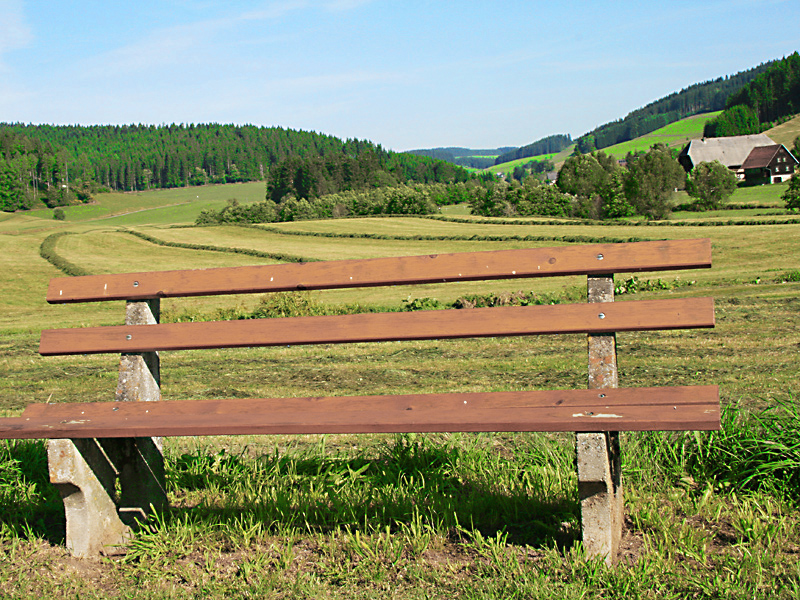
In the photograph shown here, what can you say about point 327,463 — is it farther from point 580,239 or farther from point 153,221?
point 153,221

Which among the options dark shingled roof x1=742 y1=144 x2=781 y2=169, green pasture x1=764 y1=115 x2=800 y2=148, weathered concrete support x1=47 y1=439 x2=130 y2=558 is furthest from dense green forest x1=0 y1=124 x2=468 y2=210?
weathered concrete support x1=47 y1=439 x2=130 y2=558

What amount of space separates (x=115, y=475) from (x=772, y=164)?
112485mm

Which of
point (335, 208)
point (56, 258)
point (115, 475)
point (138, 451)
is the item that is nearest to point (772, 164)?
point (335, 208)

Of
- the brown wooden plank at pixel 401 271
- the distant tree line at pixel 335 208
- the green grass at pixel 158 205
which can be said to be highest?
the green grass at pixel 158 205

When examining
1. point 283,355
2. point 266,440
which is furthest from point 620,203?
point 266,440

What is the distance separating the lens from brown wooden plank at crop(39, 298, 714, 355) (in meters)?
2.78

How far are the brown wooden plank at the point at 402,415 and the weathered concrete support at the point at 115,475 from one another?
147 mm

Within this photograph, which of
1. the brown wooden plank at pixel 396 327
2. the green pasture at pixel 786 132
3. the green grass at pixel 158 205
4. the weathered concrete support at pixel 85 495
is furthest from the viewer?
the green pasture at pixel 786 132

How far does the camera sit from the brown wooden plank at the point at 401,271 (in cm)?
284

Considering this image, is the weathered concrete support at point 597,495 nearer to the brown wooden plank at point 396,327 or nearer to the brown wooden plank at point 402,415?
the brown wooden plank at point 402,415

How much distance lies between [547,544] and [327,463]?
1.38m

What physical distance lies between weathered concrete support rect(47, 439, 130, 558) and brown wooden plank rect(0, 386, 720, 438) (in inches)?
5.1

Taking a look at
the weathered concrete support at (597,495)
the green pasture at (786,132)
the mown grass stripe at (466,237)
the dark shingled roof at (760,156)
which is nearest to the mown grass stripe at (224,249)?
the mown grass stripe at (466,237)

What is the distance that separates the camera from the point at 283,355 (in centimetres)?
1053
